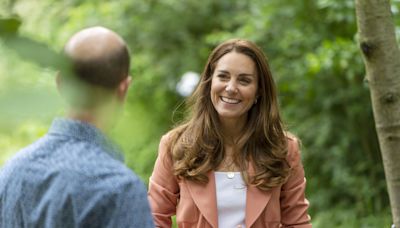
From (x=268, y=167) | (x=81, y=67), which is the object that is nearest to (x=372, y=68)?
(x=268, y=167)

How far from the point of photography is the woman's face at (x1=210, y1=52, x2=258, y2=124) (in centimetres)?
296

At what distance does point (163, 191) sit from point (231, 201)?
0.29m

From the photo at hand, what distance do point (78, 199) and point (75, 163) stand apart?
0.08 m

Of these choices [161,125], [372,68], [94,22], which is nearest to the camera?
[372,68]

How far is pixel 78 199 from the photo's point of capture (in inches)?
56.7

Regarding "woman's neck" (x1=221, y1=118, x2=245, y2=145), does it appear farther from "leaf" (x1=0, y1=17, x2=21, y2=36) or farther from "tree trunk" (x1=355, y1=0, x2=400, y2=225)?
"leaf" (x1=0, y1=17, x2=21, y2=36)

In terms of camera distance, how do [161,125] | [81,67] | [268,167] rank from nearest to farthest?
1. [81,67]
2. [268,167]
3. [161,125]

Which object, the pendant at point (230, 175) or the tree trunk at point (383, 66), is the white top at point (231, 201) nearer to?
the pendant at point (230, 175)

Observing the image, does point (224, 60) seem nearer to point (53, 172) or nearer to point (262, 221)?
point (262, 221)

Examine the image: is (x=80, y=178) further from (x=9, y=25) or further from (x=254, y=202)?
(x=254, y=202)

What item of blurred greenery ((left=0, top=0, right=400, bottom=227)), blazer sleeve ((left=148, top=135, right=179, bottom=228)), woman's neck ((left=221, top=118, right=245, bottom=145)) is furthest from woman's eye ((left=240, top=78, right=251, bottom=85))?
blurred greenery ((left=0, top=0, right=400, bottom=227))

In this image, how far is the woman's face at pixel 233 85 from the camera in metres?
2.96

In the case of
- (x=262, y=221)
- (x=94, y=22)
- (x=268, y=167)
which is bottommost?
(x=262, y=221)

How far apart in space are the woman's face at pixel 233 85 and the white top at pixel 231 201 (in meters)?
0.29
